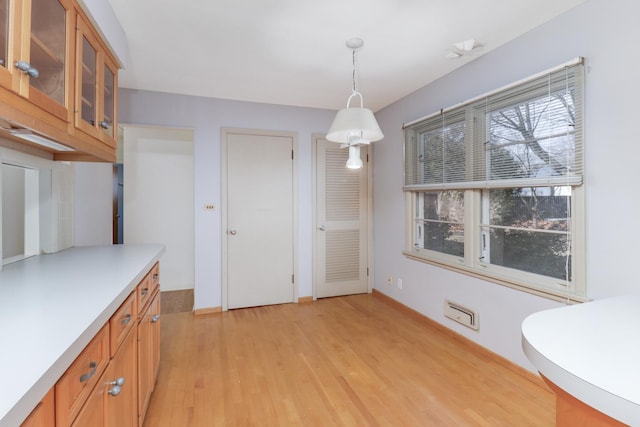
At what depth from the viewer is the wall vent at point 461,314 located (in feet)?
8.70

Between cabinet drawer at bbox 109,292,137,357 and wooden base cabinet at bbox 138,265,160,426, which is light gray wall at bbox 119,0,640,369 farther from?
cabinet drawer at bbox 109,292,137,357

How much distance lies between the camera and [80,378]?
883mm

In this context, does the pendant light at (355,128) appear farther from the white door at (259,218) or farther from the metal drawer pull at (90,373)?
the white door at (259,218)

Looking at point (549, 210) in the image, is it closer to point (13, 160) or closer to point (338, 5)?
point (338, 5)

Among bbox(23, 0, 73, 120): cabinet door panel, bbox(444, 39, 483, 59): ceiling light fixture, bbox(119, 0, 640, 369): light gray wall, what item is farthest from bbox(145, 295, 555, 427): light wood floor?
bbox(444, 39, 483, 59): ceiling light fixture

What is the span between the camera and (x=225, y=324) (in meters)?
3.26

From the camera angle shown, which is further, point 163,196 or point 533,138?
point 163,196

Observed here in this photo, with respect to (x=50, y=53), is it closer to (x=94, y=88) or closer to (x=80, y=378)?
(x=94, y=88)

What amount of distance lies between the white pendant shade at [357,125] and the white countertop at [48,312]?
1312 mm

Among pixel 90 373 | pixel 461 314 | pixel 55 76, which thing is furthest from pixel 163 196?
pixel 461 314

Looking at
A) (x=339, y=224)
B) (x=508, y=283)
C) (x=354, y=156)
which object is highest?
(x=354, y=156)

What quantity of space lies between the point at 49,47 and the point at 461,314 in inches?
125

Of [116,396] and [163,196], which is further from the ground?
[163,196]

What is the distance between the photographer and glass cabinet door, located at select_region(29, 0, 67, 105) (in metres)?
1.21
